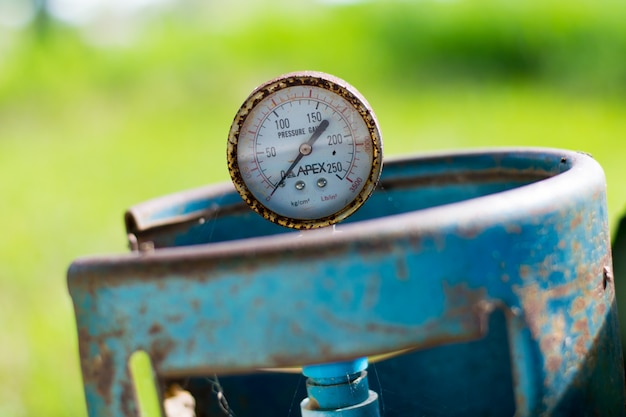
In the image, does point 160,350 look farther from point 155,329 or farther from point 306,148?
point 306,148

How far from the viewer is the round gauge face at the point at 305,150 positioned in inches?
90.3

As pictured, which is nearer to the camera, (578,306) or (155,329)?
(155,329)

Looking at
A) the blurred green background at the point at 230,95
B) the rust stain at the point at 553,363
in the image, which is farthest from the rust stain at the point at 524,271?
the blurred green background at the point at 230,95

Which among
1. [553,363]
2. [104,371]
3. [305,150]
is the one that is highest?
[305,150]

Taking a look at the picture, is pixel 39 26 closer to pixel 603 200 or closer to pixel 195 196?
pixel 195 196

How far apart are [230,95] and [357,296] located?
815 centimetres

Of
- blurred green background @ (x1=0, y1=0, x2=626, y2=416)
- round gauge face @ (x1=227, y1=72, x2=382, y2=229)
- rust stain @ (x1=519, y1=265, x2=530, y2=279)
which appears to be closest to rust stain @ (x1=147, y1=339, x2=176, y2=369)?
rust stain @ (x1=519, y1=265, x2=530, y2=279)

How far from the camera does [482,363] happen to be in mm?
2947

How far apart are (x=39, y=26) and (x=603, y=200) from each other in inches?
374

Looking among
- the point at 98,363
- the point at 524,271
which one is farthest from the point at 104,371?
the point at 524,271

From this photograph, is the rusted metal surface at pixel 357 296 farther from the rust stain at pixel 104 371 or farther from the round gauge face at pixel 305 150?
the round gauge face at pixel 305 150

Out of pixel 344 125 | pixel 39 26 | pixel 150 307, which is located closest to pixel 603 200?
pixel 344 125

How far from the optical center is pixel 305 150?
7.68 feet

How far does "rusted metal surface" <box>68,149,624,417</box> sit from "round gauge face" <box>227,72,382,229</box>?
58cm
